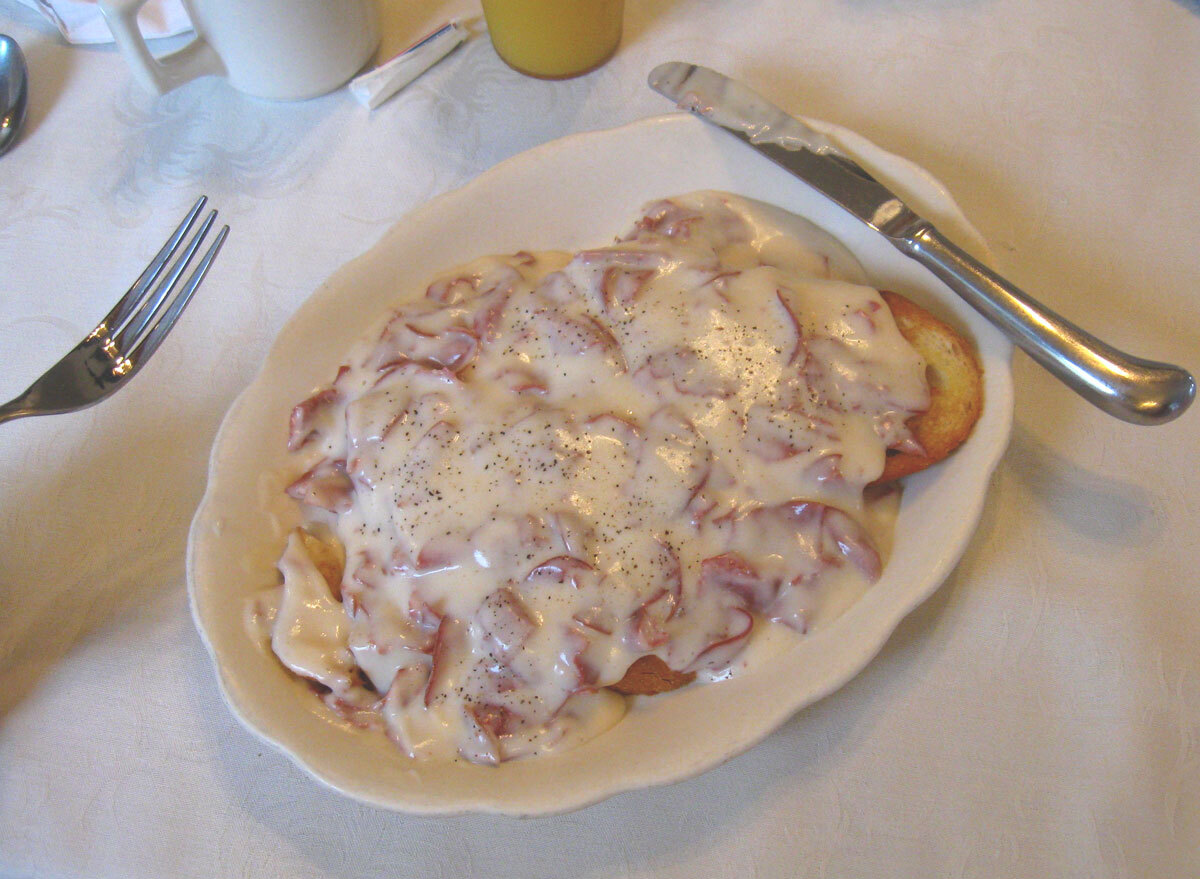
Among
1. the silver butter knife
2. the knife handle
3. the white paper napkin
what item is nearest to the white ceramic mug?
the white paper napkin

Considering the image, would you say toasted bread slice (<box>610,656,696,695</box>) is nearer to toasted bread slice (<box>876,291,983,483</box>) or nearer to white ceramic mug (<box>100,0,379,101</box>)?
toasted bread slice (<box>876,291,983,483</box>)

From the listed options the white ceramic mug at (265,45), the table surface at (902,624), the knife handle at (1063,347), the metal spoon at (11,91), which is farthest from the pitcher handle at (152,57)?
the knife handle at (1063,347)

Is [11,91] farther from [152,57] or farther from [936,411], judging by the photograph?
[936,411]

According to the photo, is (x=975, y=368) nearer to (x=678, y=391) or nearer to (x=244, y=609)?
(x=678, y=391)

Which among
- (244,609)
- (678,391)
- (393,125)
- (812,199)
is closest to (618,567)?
(678,391)

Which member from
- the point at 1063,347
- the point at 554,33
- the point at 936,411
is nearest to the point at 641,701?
the point at 936,411

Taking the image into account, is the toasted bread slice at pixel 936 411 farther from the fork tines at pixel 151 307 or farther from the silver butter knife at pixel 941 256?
the fork tines at pixel 151 307
